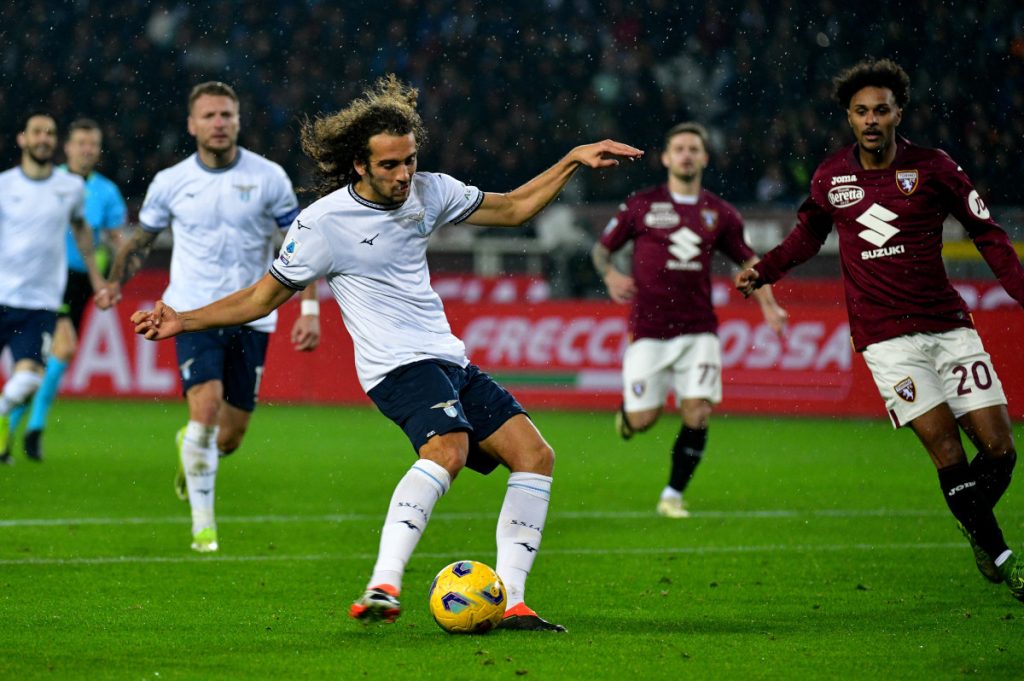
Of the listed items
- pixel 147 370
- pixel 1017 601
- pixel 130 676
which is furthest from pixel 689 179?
pixel 147 370

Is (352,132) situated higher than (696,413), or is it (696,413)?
(352,132)

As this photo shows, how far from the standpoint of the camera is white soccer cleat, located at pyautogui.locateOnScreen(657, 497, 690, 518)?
9578 mm

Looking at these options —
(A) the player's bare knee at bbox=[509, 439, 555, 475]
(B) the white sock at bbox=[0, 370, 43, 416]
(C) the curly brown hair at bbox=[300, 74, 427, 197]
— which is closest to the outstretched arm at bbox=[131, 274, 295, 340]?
(C) the curly brown hair at bbox=[300, 74, 427, 197]

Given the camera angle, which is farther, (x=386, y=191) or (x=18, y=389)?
(x=18, y=389)

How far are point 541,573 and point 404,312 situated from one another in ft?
6.50

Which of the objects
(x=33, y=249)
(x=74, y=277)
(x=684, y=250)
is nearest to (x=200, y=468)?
(x=684, y=250)

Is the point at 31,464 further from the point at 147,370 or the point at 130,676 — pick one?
the point at 130,676

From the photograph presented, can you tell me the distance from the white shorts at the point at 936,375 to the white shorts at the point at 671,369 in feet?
11.1

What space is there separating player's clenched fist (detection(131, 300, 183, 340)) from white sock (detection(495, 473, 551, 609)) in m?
1.39

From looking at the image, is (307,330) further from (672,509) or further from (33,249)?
(33,249)

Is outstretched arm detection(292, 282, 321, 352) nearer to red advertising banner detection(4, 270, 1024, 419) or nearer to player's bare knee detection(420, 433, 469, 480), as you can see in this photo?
player's bare knee detection(420, 433, 469, 480)

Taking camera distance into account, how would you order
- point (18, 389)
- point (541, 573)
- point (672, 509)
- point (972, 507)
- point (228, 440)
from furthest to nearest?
point (18, 389), point (672, 509), point (228, 440), point (541, 573), point (972, 507)

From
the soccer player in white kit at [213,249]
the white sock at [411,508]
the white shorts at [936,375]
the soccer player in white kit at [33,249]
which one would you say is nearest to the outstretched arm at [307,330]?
the soccer player in white kit at [213,249]

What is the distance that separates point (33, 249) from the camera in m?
11.6
